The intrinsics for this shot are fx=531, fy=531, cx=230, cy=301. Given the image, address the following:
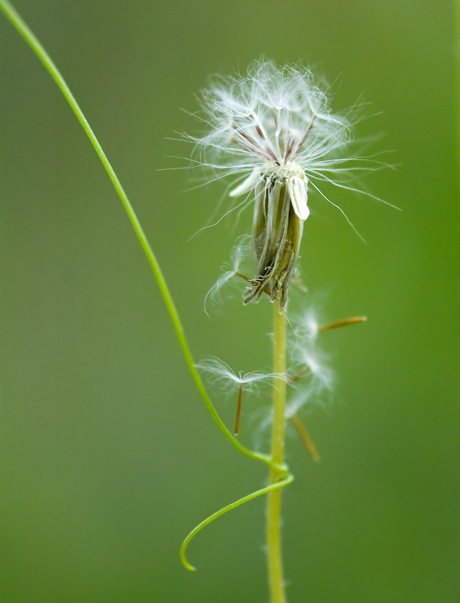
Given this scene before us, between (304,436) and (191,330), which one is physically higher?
(191,330)

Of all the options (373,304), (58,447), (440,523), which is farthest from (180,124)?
(440,523)

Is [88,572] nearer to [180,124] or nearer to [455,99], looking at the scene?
[180,124]

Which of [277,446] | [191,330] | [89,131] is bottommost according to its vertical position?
[277,446]

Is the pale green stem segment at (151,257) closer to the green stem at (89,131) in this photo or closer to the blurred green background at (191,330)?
the green stem at (89,131)

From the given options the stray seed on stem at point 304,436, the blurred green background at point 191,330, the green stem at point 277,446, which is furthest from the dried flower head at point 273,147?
the blurred green background at point 191,330

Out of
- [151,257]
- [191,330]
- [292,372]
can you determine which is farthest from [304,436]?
[191,330]

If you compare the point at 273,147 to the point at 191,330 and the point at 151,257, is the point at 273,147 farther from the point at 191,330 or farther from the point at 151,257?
the point at 191,330

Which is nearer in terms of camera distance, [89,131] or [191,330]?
A: [89,131]
